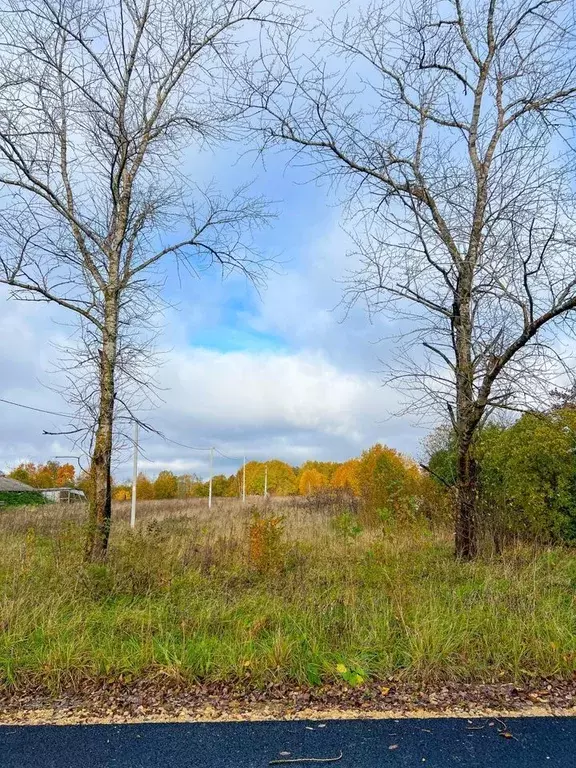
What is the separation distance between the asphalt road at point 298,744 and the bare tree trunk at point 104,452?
3.25 meters

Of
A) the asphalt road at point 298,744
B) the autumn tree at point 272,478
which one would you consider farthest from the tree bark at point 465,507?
the autumn tree at point 272,478

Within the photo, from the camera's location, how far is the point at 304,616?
4.31 meters

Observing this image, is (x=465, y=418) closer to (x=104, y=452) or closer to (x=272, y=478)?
(x=104, y=452)

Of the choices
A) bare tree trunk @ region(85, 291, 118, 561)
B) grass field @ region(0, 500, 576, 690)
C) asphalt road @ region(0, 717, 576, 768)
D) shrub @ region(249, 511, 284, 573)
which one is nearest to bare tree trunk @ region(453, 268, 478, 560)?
grass field @ region(0, 500, 576, 690)

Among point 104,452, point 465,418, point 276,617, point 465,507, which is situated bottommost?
point 276,617

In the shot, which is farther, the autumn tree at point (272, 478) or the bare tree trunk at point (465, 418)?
the autumn tree at point (272, 478)

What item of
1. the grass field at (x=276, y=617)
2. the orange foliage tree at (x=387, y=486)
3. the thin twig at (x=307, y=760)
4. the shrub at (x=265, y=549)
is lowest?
the thin twig at (x=307, y=760)

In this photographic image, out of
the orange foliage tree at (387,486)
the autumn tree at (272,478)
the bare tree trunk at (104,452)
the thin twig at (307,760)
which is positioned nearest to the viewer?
the thin twig at (307,760)

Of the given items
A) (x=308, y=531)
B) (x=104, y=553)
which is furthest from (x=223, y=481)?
(x=104, y=553)

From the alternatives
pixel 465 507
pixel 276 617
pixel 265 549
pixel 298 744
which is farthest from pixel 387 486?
pixel 298 744

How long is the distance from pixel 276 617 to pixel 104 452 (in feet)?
10.7

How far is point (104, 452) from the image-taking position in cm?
646

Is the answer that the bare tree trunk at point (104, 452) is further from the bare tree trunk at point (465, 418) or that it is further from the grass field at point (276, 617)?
the bare tree trunk at point (465, 418)

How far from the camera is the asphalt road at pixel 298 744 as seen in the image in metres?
2.73
